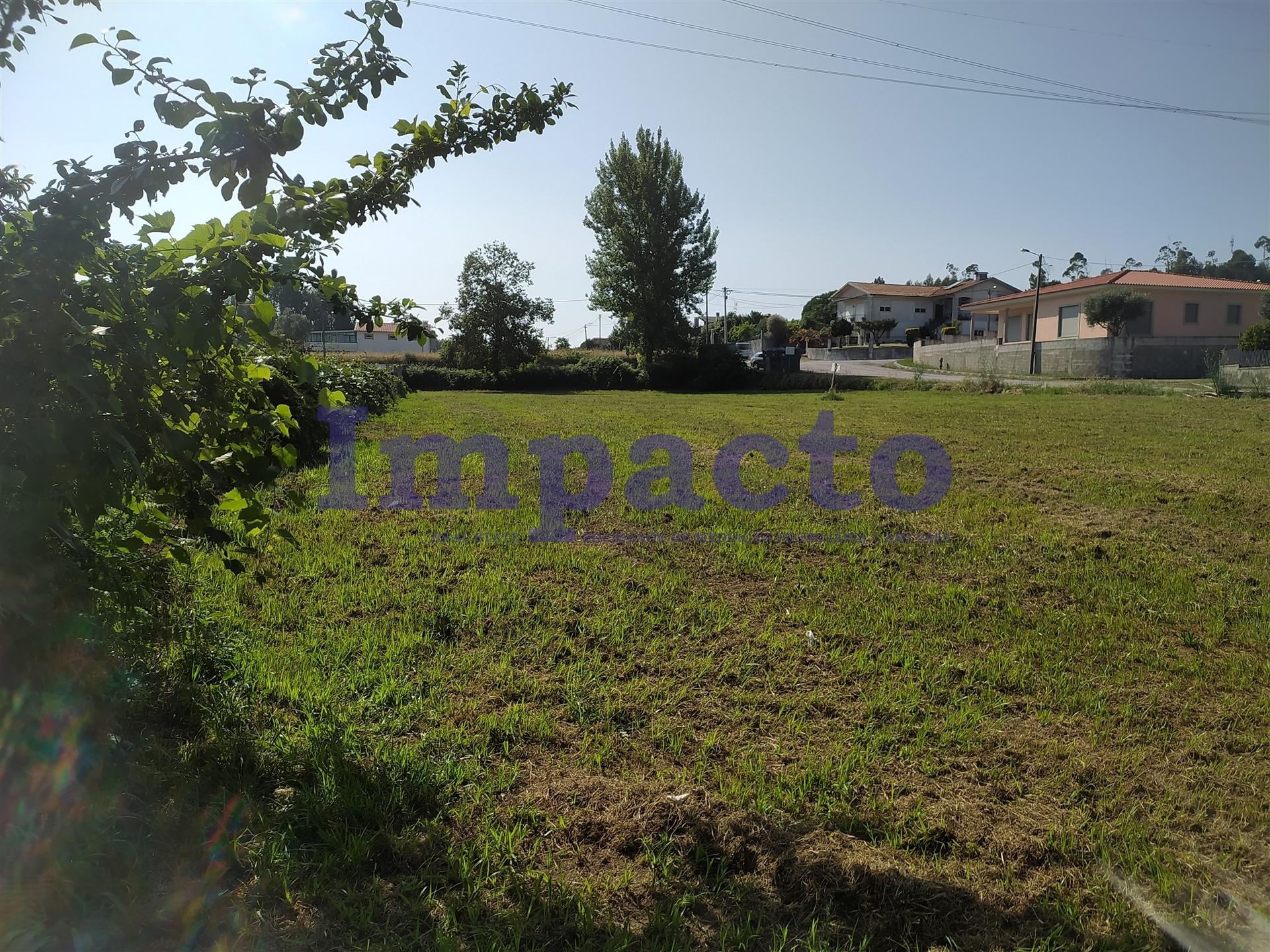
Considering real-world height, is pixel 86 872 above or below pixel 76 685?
below

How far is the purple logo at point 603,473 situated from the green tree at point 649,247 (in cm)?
2888

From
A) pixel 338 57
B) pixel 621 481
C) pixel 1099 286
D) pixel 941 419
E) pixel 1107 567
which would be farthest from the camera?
pixel 1099 286

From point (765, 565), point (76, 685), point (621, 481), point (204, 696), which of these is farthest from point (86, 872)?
point (621, 481)

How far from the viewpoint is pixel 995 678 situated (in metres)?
3.26

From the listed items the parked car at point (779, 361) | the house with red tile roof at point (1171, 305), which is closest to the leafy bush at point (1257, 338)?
the house with red tile roof at point (1171, 305)

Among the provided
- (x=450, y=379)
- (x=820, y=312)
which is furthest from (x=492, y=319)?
(x=820, y=312)

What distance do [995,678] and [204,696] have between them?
3337mm

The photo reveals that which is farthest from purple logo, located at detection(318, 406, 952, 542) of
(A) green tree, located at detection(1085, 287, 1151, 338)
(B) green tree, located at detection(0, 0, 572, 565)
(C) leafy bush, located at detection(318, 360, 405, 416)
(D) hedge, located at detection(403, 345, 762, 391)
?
(A) green tree, located at detection(1085, 287, 1151, 338)

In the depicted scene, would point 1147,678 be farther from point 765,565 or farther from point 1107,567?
point 765,565

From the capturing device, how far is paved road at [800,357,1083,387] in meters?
25.7

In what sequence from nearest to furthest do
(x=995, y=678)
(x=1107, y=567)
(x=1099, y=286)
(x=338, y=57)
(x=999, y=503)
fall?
(x=338, y=57)
(x=995, y=678)
(x=1107, y=567)
(x=999, y=503)
(x=1099, y=286)

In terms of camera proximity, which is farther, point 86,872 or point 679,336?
point 679,336

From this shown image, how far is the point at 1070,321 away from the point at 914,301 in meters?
27.5

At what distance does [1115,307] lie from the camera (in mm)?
32875
